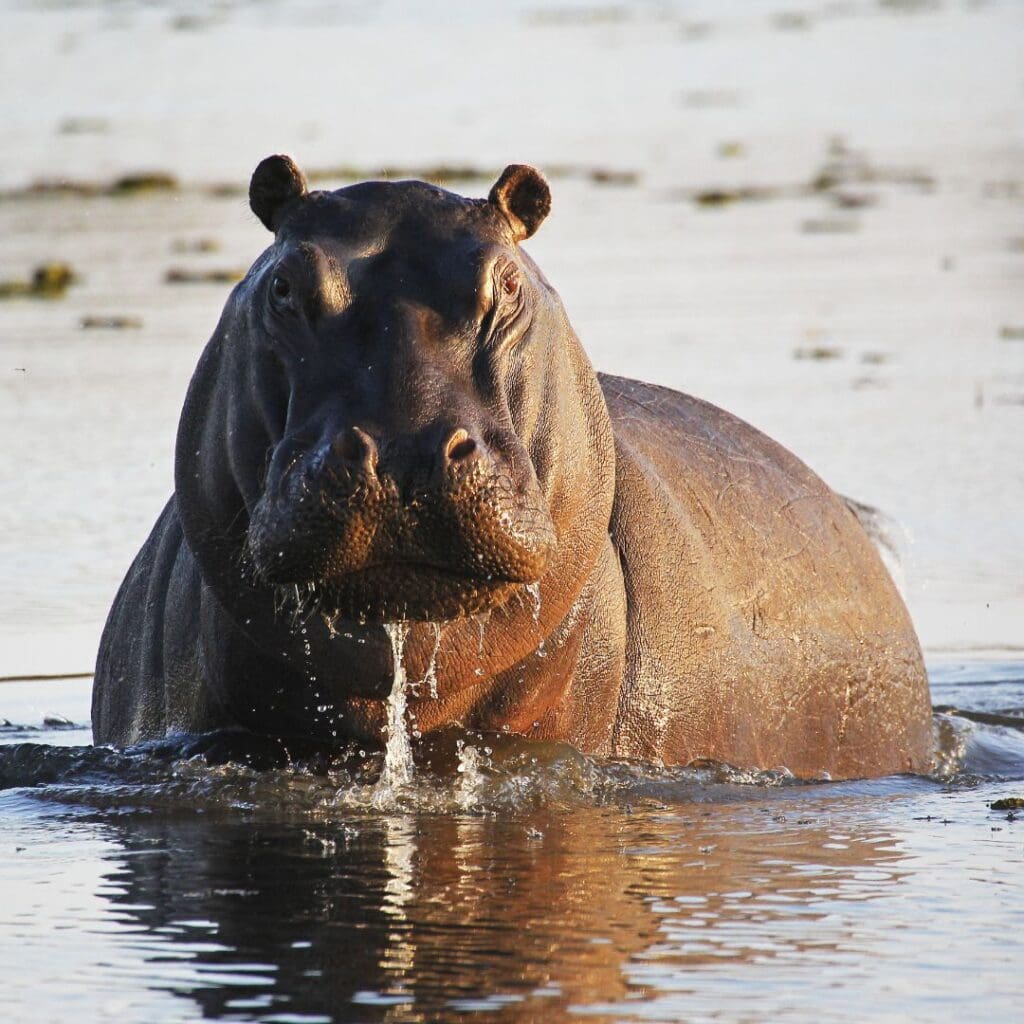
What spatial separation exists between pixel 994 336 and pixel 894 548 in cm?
849

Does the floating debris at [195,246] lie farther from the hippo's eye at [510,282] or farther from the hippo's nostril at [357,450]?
the hippo's nostril at [357,450]

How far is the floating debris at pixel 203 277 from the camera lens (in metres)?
21.0

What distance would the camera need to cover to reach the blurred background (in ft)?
41.5

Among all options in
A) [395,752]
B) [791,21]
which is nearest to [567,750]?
[395,752]

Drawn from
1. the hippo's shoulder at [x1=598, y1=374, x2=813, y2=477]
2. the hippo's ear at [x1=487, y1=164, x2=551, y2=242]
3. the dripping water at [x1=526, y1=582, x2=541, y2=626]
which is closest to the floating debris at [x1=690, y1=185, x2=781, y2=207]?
the hippo's shoulder at [x1=598, y1=374, x2=813, y2=477]

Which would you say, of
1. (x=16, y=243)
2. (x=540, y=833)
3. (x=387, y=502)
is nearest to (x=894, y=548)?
(x=540, y=833)

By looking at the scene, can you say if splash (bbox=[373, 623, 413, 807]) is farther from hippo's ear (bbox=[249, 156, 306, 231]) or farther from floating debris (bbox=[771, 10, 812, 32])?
floating debris (bbox=[771, 10, 812, 32])

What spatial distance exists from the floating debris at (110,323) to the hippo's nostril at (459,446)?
12640mm

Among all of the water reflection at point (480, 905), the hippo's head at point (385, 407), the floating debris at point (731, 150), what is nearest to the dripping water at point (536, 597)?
the hippo's head at point (385, 407)

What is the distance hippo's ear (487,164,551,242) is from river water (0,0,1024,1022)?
1503 mm

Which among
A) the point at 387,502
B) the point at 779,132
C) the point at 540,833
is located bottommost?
the point at 540,833

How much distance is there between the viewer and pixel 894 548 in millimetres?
9719

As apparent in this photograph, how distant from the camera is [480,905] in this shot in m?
5.96

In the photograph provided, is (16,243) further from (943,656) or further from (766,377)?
(943,656)
